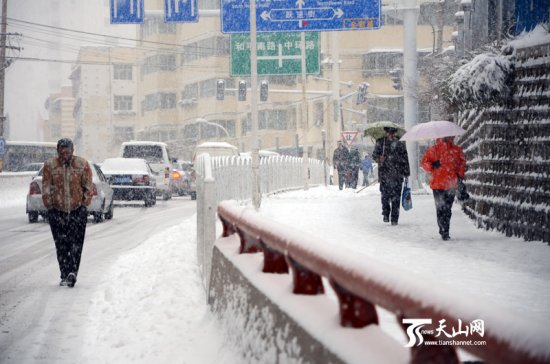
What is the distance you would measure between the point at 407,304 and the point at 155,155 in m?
29.9

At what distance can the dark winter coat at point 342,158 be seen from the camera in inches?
1307

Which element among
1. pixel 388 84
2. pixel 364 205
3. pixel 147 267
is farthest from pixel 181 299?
pixel 388 84

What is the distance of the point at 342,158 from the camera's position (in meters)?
33.5

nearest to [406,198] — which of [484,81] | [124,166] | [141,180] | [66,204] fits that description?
[484,81]

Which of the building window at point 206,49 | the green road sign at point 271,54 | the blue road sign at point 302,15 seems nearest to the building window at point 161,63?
the building window at point 206,49

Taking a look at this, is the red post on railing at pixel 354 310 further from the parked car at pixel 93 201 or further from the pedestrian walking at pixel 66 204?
the parked car at pixel 93 201

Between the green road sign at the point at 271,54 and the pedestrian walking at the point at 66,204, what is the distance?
19.7 metres

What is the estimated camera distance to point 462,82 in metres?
13.0

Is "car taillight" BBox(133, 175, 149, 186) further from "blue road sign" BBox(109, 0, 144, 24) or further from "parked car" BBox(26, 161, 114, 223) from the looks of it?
"parked car" BBox(26, 161, 114, 223)

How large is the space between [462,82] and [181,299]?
21.5 ft

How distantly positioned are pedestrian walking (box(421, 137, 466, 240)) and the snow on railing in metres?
9.16

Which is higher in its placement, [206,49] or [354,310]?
[206,49]

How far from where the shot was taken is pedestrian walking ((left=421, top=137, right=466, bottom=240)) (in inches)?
509

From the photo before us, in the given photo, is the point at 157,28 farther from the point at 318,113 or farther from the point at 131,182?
the point at 131,182
